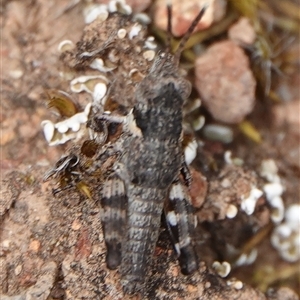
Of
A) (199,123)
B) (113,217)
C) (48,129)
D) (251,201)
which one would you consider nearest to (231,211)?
(251,201)

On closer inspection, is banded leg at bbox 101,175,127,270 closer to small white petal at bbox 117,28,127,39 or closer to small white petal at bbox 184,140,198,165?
small white petal at bbox 184,140,198,165

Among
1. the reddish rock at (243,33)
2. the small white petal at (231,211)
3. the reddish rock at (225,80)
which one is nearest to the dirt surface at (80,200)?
the small white petal at (231,211)

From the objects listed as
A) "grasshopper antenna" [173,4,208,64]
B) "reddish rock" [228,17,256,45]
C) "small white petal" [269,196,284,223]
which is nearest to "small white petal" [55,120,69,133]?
"grasshopper antenna" [173,4,208,64]

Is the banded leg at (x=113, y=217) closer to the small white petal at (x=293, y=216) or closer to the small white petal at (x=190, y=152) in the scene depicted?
the small white petal at (x=190, y=152)

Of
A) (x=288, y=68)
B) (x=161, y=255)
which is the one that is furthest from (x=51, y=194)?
(x=288, y=68)

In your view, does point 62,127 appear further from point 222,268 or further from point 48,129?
point 222,268

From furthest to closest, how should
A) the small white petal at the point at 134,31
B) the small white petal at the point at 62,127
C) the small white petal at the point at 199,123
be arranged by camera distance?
the small white petal at the point at 199,123 < the small white petal at the point at 134,31 < the small white petal at the point at 62,127

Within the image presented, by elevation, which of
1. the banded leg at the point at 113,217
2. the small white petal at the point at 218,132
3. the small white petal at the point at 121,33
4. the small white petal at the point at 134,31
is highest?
the small white petal at the point at 121,33
